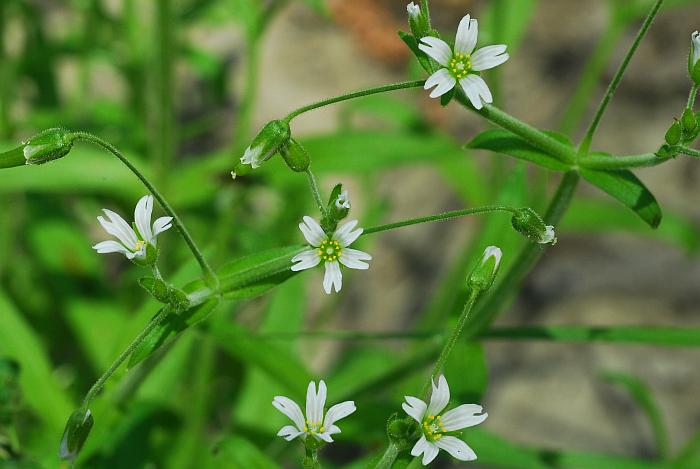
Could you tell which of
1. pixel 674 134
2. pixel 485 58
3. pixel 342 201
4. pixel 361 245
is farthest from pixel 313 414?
pixel 361 245

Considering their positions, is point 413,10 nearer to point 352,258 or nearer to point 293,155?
point 293,155

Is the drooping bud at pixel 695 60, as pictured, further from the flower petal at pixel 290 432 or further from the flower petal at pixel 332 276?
the flower petal at pixel 290 432

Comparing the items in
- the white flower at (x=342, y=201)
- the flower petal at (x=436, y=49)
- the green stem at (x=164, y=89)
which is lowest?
the white flower at (x=342, y=201)

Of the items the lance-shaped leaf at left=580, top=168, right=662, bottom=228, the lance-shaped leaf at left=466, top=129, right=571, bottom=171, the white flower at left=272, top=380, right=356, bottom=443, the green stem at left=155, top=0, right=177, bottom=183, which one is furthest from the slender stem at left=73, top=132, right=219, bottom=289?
the green stem at left=155, top=0, right=177, bottom=183

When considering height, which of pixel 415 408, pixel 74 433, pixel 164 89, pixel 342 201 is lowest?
pixel 74 433

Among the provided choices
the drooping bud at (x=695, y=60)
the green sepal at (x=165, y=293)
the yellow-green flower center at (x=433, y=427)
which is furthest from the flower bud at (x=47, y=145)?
the drooping bud at (x=695, y=60)

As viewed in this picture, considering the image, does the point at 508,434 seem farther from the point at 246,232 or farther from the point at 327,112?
the point at 327,112
